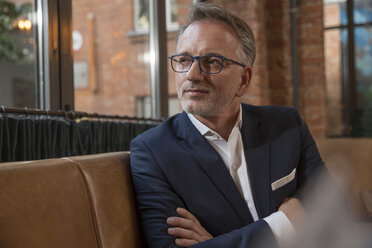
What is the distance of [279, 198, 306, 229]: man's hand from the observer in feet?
4.15

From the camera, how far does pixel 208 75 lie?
1.34 metres

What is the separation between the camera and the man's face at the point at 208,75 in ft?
4.34

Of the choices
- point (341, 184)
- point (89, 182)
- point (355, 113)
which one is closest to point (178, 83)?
point (89, 182)

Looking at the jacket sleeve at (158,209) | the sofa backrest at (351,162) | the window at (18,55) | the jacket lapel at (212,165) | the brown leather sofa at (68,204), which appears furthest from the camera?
the sofa backrest at (351,162)

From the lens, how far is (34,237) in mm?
828

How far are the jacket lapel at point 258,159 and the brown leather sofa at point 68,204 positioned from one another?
39cm

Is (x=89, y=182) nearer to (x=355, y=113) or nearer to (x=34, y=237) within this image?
(x=34, y=237)

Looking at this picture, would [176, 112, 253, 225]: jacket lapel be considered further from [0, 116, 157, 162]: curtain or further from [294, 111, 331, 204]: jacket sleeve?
[0, 116, 157, 162]: curtain

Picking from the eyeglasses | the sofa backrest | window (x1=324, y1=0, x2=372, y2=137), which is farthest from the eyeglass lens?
window (x1=324, y1=0, x2=372, y2=137)

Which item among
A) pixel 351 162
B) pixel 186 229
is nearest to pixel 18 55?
pixel 186 229

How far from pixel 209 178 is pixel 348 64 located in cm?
396

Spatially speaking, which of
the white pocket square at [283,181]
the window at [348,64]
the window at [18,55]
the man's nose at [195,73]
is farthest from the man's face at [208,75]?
the window at [348,64]

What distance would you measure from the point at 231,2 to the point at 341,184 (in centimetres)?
183

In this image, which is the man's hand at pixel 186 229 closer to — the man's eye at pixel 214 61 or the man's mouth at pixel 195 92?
the man's mouth at pixel 195 92
